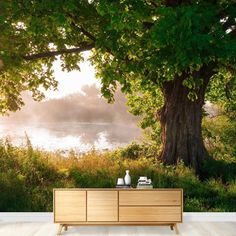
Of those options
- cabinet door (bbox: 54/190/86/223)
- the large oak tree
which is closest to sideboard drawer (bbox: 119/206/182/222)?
cabinet door (bbox: 54/190/86/223)

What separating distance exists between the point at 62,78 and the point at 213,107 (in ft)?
24.9

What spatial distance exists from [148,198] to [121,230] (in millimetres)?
747

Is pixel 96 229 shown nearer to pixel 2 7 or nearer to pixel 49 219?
pixel 49 219

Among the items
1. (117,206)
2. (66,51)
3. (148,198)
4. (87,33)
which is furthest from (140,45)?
(117,206)

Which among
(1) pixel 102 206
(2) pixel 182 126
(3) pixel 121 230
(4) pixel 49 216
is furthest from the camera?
(2) pixel 182 126

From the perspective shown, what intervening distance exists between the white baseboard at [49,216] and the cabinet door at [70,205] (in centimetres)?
113

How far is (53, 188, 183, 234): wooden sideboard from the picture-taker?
25.8 ft

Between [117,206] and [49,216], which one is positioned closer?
[117,206]

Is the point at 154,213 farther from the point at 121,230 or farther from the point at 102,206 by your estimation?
the point at 102,206

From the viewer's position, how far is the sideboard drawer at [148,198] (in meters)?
7.91

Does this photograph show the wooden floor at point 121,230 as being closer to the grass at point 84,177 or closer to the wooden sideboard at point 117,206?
the wooden sideboard at point 117,206

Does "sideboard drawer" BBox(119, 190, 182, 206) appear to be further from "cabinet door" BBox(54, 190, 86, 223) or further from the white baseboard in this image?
the white baseboard

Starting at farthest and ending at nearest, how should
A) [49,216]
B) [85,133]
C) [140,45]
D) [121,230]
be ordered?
1. [85,133]
2. [140,45]
3. [49,216]
4. [121,230]

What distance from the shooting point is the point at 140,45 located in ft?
33.4
